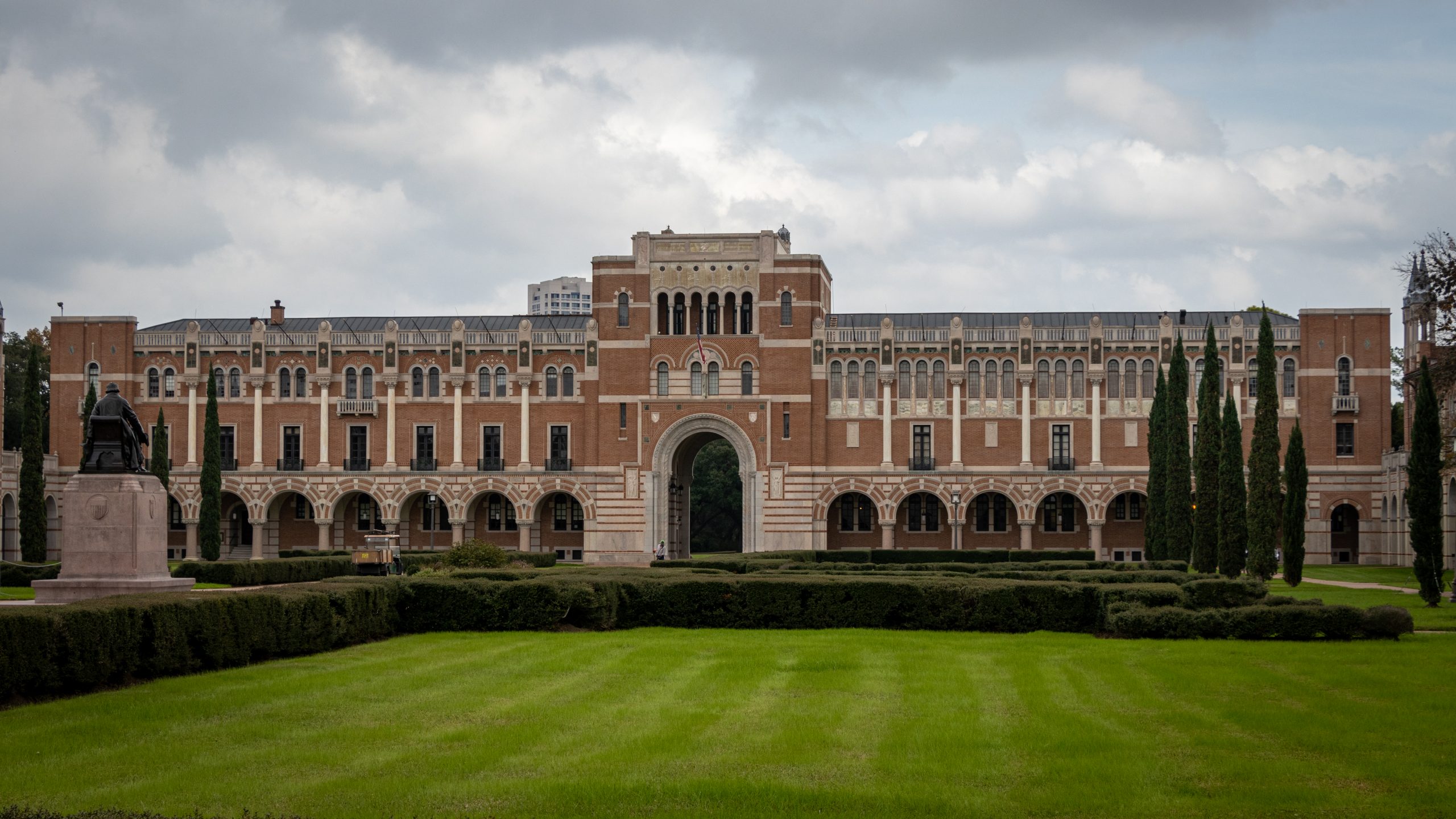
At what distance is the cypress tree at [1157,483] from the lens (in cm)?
4809

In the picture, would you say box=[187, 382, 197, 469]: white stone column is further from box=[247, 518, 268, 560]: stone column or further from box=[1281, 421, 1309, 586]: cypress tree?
box=[1281, 421, 1309, 586]: cypress tree

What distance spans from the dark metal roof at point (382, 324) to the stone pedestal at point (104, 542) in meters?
40.9

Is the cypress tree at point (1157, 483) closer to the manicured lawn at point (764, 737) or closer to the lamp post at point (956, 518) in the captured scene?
the lamp post at point (956, 518)

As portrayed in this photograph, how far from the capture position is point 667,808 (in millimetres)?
10484

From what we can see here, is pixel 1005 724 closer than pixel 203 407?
Yes

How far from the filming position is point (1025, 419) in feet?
200

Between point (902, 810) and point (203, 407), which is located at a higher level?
point (203, 407)

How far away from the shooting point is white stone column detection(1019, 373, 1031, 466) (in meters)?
61.0

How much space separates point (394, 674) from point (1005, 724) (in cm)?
789

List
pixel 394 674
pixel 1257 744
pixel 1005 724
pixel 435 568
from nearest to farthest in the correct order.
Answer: pixel 1257 744 → pixel 1005 724 → pixel 394 674 → pixel 435 568

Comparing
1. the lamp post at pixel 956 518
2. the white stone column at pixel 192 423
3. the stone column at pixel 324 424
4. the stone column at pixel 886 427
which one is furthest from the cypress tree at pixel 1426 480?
→ the white stone column at pixel 192 423

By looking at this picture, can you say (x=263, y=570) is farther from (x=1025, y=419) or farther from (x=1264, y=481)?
(x=1025, y=419)

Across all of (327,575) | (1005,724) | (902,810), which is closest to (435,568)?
(327,575)

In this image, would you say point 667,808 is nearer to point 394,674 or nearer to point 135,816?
point 135,816
